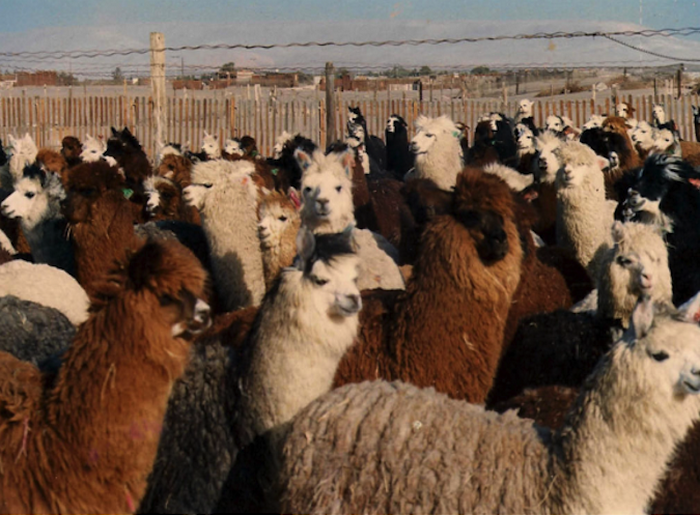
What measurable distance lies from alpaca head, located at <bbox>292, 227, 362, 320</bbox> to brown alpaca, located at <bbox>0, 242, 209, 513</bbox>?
2.10ft

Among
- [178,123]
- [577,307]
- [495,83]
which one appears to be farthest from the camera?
[495,83]

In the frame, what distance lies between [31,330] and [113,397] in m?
1.91

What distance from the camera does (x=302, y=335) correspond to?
3.85 meters

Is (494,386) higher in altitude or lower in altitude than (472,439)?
lower

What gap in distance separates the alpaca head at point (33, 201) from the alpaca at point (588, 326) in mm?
4212

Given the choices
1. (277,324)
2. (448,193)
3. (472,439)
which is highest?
(448,193)

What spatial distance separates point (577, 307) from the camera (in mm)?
6004

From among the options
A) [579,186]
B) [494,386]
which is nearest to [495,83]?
[579,186]

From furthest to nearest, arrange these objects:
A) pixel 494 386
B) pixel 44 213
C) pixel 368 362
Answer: pixel 44 213 < pixel 494 386 < pixel 368 362

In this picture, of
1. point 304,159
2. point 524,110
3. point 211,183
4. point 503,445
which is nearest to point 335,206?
point 304,159

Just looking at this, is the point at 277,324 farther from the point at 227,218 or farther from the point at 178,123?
the point at 178,123

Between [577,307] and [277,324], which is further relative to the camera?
[577,307]

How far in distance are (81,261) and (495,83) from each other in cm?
3524

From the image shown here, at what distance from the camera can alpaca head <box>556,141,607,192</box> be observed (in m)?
7.31
